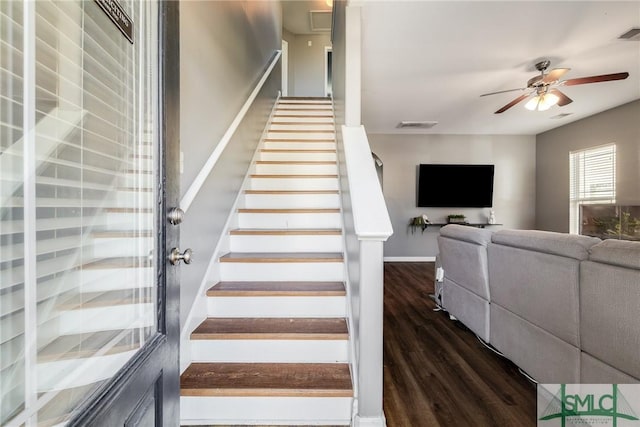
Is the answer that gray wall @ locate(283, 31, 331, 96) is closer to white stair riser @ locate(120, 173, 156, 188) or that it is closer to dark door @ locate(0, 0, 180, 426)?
dark door @ locate(0, 0, 180, 426)

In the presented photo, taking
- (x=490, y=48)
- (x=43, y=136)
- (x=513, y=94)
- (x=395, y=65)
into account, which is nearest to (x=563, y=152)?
(x=513, y=94)

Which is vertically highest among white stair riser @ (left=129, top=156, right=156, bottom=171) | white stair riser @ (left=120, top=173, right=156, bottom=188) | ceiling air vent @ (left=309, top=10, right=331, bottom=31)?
ceiling air vent @ (left=309, top=10, right=331, bottom=31)

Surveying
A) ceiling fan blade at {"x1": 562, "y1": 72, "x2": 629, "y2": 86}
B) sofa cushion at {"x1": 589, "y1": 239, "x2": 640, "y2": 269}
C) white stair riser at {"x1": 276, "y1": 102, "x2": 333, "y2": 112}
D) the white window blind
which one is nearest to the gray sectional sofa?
sofa cushion at {"x1": 589, "y1": 239, "x2": 640, "y2": 269}

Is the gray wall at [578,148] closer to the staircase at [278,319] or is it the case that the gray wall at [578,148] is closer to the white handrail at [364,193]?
the staircase at [278,319]

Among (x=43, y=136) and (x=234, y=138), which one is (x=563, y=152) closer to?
(x=234, y=138)

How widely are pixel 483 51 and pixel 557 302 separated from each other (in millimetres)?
2518

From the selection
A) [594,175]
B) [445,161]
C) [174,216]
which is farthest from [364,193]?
[594,175]

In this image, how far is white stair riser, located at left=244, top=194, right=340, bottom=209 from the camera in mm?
2775

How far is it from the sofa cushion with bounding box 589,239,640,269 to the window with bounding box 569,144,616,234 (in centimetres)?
463

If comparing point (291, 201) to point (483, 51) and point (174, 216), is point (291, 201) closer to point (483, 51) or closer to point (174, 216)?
point (174, 216)

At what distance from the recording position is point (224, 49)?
2234 millimetres

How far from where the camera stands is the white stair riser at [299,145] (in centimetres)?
358

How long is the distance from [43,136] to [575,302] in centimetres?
212

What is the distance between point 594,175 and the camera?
491cm
